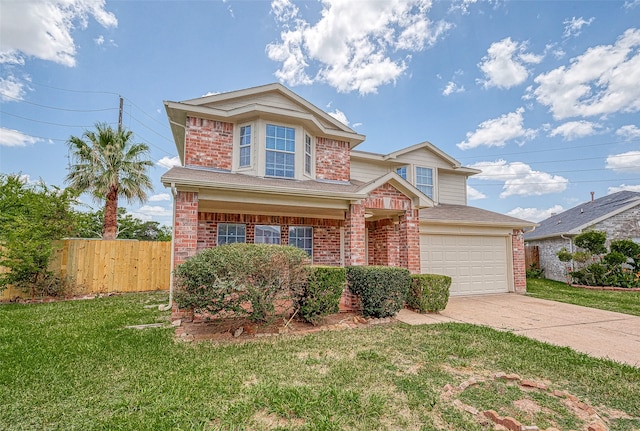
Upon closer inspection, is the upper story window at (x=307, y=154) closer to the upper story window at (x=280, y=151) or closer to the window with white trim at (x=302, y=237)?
the upper story window at (x=280, y=151)

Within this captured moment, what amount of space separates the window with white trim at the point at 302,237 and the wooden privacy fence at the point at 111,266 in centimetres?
533

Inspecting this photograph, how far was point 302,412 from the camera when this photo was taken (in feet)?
9.64

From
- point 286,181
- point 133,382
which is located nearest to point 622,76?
point 286,181

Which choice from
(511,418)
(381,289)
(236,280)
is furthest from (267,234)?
(511,418)

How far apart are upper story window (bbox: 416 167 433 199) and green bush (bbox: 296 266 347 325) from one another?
8302mm

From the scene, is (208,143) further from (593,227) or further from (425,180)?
(593,227)

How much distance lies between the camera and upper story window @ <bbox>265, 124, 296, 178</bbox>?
9336mm

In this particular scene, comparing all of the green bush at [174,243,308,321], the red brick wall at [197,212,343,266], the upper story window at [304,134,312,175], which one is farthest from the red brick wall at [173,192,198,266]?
the upper story window at [304,134,312,175]

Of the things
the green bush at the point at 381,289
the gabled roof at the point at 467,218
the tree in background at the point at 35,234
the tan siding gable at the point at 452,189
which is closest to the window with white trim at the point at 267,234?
the green bush at the point at 381,289

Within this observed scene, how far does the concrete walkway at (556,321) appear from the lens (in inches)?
205

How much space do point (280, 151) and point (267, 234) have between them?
2811 mm

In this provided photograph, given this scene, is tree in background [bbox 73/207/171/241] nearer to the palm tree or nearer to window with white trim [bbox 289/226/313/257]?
the palm tree

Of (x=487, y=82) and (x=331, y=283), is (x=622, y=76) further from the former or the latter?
(x=331, y=283)

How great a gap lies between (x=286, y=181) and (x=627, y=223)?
18.2 meters
